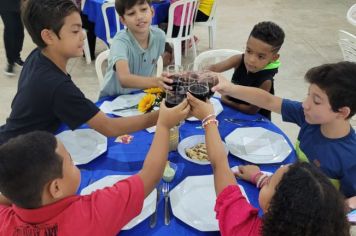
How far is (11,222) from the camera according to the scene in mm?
1146

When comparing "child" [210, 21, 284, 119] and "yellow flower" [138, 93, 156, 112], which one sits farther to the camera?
"child" [210, 21, 284, 119]

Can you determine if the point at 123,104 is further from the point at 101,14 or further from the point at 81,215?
the point at 101,14

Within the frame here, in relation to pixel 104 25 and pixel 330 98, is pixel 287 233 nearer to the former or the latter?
pixel 330 98

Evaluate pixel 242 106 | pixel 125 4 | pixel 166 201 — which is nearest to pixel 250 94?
pixel 242 106

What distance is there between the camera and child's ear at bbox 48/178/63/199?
112 cm

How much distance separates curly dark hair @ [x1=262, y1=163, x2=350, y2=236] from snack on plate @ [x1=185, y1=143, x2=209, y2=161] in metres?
0.63

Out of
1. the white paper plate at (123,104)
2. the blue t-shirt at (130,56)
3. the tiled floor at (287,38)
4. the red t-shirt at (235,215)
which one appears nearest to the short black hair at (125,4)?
the blue t-shirt at (130,56)

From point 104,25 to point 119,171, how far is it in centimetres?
294

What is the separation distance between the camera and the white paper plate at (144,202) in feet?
4.21

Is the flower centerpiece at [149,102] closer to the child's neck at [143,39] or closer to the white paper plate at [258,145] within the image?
the white paper plate at [258,145]

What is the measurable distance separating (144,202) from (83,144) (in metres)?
0.50

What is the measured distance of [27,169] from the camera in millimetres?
1079

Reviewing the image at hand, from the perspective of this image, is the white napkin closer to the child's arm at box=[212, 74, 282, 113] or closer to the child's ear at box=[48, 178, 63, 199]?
the child's arm at box=[212, 74, 282, 113]

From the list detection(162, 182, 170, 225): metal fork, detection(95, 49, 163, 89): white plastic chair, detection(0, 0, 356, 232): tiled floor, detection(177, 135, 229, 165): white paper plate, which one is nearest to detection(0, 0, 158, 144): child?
detection(177, 135, 229, 165): white paper plate
